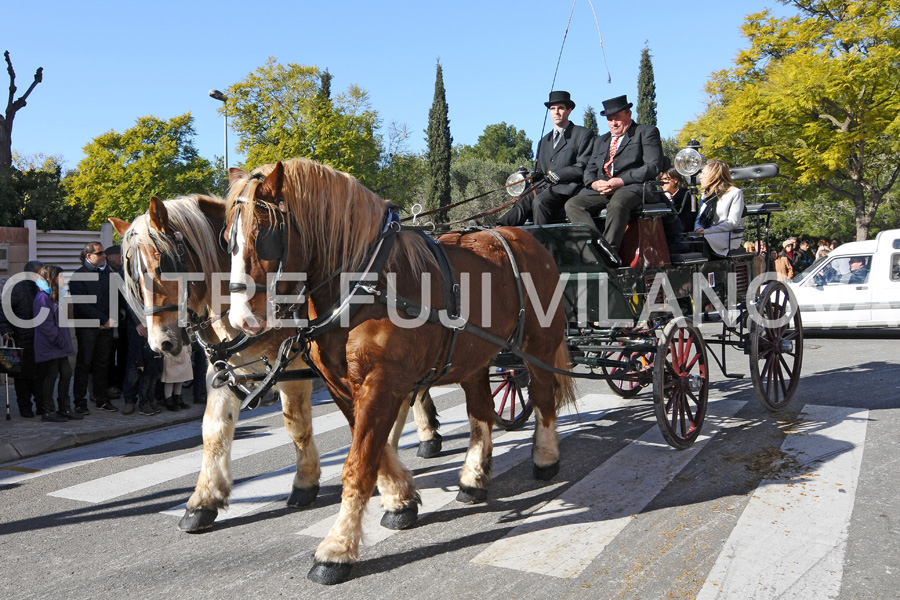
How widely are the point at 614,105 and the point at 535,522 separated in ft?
12.1

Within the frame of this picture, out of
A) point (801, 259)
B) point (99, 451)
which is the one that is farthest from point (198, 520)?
Result: point (801, 259)

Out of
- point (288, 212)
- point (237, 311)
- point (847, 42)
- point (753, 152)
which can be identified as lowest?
point (237, 311)

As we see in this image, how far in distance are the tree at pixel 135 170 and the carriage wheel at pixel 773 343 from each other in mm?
38544

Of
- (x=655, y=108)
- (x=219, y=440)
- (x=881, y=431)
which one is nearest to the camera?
(x=219, y=440)

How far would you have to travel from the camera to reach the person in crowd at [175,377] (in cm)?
778

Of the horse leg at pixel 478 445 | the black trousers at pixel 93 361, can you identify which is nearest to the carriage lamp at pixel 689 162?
the horse leg at pixel 478 445

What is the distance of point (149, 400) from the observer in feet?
25.7

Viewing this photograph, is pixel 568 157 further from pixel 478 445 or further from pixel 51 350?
pixel 51 350

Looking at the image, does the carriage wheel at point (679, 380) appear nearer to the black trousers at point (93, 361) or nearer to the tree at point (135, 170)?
the black trousers at point (93, 361)

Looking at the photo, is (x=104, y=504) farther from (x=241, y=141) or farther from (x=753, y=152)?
(x=241, y=141)

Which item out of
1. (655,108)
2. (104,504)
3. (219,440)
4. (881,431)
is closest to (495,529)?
(219,440)

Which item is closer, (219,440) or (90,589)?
(90,589)

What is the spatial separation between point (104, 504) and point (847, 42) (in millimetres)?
22695

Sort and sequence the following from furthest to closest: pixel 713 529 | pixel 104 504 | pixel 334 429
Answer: pixel 334 429, pixel 104 504, pixel 713 529
